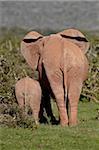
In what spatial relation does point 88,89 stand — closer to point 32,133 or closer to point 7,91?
point 7,91

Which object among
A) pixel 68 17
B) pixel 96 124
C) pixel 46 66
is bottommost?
pixel 68 17

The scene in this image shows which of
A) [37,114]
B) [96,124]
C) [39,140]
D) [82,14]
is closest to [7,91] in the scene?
[37,114]

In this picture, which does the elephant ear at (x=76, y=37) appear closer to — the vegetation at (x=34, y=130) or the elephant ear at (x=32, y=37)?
the elephant ear at (x=32, y=37)

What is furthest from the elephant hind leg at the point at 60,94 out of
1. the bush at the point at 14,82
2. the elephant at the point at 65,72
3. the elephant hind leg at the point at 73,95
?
the bush at the point at 14,82

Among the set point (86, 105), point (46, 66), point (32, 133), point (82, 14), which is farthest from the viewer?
point (82, 14)

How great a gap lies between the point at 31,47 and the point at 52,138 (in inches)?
102

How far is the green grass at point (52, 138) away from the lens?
852cm

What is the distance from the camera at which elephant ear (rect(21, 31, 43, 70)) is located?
436 inches

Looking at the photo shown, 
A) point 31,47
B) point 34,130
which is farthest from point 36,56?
point 34,130

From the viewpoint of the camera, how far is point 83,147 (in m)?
8.47

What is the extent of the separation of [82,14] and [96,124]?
59.5 feet

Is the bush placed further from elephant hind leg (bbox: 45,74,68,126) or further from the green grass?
elephant hind leg (bbox: 45,74,68,126)

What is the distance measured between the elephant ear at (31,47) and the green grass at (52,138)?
1.40m

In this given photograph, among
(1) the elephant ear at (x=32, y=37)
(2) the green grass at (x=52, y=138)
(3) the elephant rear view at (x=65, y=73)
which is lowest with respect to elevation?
(2) the green grass at (x=52, y=138)
